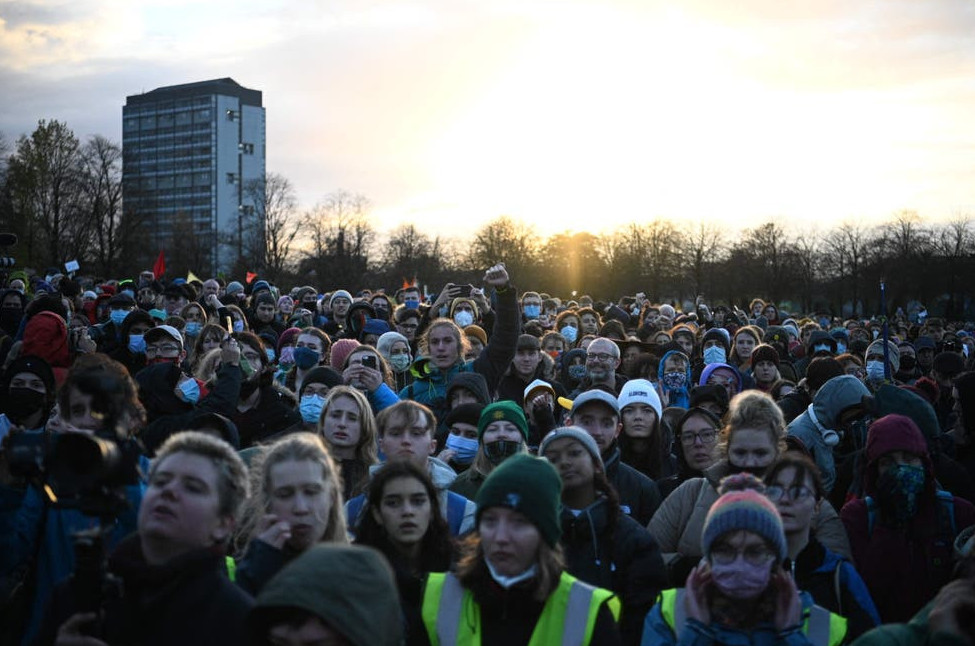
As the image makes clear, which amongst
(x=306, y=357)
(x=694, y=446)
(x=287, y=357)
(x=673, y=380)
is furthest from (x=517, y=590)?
(x=287, y=357)

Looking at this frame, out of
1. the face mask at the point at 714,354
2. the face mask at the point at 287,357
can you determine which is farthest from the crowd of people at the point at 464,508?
the face mask at the point at 714,354

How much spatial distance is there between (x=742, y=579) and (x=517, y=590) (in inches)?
38.0

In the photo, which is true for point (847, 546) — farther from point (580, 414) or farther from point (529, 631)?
point (529, 631)

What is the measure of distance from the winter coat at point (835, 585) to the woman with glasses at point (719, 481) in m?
0.47

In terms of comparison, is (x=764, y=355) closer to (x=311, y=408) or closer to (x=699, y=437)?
(x=699, y=437)

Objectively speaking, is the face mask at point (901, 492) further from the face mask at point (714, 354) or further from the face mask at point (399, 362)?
the face mask at point (714, 354)

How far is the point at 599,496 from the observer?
5.45 meters

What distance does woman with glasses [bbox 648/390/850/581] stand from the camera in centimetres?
564

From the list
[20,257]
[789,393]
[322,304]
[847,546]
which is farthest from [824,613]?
[20,257]

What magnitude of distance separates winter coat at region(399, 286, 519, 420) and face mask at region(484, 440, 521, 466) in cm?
207

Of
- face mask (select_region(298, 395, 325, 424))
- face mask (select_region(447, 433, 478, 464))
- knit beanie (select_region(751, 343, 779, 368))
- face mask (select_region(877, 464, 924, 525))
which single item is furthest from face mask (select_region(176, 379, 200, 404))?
knit beanie (select_region(751, 343, 779, 368))

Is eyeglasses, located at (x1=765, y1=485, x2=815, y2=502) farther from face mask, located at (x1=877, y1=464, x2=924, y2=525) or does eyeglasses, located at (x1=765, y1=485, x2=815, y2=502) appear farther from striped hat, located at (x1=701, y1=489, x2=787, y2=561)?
face mask, located at (x1=877, y1=464, x2=924, y2=525)

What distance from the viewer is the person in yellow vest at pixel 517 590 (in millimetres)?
4160

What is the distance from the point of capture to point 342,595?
3.35 m
